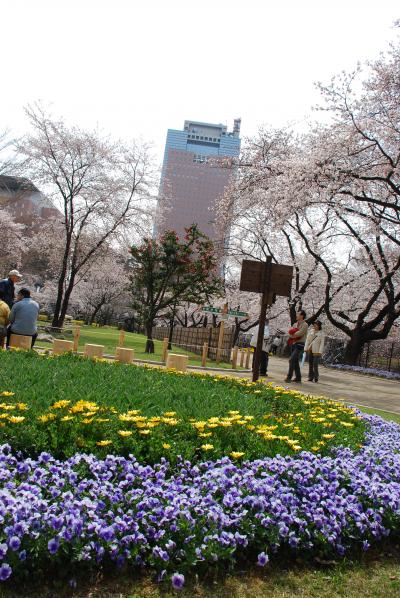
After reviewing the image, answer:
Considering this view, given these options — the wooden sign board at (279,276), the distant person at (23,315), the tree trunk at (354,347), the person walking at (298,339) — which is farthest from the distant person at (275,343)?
the distant person at (23,315)

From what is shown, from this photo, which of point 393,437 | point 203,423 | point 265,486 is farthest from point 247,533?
point 393,437

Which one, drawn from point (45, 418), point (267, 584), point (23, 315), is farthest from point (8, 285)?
point (267, 584)

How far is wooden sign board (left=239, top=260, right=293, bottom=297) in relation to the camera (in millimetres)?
9352

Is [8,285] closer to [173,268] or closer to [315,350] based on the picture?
[315,350]

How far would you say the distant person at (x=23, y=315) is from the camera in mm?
9656

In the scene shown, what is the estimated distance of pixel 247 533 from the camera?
290cm

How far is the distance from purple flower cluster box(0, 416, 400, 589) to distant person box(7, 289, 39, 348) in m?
6.60

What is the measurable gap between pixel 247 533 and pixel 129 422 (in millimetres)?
1422

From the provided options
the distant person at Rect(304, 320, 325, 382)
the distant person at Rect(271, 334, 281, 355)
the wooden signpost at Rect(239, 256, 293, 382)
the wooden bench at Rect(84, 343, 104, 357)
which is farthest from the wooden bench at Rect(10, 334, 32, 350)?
the distant person at Rect(271, 334, 281, 355)

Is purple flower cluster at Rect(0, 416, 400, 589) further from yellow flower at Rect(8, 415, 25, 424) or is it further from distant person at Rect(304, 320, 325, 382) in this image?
distant person at Rect(304, 320, 325, 382)

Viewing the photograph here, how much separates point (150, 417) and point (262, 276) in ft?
17.8

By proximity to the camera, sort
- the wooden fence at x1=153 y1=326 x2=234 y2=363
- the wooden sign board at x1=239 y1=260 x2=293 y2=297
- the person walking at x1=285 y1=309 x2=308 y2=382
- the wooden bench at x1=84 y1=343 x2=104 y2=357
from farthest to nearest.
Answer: the wooden fence at x1=153 y1=326 x2=234 y2=363 < the person walking at x1=285 y1=309 x2=308 y2=382 < the wooden bench at x1=84 y1=343 x2=104 y2=357 < the wooden sign board at x1=239 y1=260 x2=293 y2=297

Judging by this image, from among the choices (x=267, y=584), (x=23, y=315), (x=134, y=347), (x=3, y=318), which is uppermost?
(x=23, y=315)

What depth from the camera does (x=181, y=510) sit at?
2.85 m
